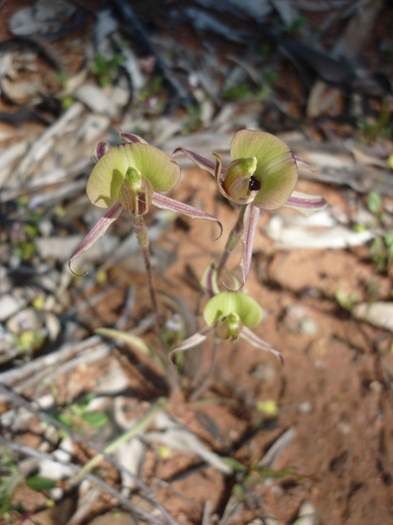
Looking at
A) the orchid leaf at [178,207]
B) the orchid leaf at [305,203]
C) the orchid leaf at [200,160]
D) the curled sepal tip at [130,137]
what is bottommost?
the orchid leaf at [305,203]

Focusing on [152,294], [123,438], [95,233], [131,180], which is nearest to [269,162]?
[131,180]

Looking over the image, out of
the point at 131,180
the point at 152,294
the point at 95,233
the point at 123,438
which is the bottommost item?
the point at 123,438

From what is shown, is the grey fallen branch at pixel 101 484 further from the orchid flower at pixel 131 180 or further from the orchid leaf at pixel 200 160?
the orchid leaf at pixel 200 160

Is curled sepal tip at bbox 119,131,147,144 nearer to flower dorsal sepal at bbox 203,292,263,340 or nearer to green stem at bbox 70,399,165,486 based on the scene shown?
flower dorsal sepal at bbox 203,292,263,340

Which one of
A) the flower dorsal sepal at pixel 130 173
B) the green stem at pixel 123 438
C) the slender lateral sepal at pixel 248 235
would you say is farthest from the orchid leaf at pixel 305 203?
the green stem at pixel 123 438

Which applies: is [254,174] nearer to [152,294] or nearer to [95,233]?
[95,233]

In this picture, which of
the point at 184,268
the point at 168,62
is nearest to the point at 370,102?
the point at 168,62
